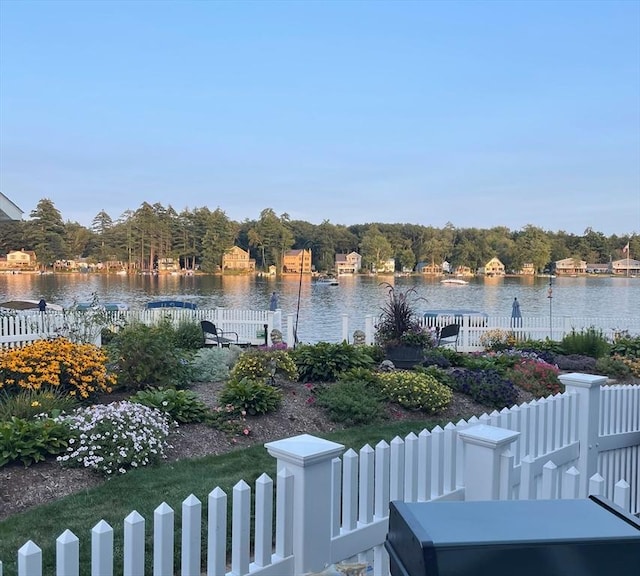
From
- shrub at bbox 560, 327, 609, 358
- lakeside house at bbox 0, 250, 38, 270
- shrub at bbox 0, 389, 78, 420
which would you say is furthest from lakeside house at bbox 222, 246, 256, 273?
shrub at bbox 0, 389, 78, 420

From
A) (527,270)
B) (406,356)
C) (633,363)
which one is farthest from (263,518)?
(527,270)

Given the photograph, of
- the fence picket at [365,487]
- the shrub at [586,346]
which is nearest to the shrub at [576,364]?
the shrub at [586,346]

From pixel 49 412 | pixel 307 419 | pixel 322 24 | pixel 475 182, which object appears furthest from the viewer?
pixel 475 182

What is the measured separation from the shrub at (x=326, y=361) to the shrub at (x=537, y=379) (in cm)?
251

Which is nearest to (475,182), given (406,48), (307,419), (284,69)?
(284,69)

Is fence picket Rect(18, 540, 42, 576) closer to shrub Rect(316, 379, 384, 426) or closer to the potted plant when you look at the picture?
shrub Rect(316, 379, 384, 426)

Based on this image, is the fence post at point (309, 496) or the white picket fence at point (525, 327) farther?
the white picket fence at point (525, 327)

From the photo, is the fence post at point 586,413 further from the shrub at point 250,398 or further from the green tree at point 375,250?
the green tree at point 375,250

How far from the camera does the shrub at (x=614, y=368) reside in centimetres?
1088

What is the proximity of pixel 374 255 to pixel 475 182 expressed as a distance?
4821 centimetres

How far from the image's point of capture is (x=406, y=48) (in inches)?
851

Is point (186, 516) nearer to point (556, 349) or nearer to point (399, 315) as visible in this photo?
point (399, 315)

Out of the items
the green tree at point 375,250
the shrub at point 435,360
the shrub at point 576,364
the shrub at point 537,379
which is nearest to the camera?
the shrub at point 537,379

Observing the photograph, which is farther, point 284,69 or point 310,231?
point 310,231
